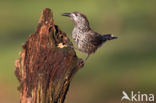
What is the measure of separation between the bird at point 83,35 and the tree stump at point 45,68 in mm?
1967

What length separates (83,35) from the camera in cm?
914

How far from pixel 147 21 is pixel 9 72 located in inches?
460

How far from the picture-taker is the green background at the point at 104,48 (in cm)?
1445

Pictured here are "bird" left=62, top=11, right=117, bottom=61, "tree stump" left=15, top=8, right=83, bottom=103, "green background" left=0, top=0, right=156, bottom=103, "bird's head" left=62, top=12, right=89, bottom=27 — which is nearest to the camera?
"tree stump" left=15, top=8, right=83, bottom=103

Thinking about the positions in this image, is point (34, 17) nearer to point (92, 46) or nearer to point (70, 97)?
point (70, 97)

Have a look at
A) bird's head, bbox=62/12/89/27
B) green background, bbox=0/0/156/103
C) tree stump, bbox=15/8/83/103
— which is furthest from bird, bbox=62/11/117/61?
green background, bbox=0/0/156/103

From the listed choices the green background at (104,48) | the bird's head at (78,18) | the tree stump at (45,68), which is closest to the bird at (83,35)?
the bird's head at (78,18)

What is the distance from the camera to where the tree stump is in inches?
263

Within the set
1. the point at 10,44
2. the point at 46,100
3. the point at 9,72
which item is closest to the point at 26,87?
the point at 46,100

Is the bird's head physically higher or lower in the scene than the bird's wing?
higher

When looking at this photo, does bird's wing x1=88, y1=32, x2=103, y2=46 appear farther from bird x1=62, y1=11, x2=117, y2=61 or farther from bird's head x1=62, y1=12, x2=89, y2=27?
bird's head x1=62, y1=12, x2=89, y2=27

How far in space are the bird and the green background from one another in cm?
400

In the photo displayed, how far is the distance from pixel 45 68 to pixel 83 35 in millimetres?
2504

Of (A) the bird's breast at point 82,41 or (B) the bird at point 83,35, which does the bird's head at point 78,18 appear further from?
(A) the bird's breast at point 82,41
